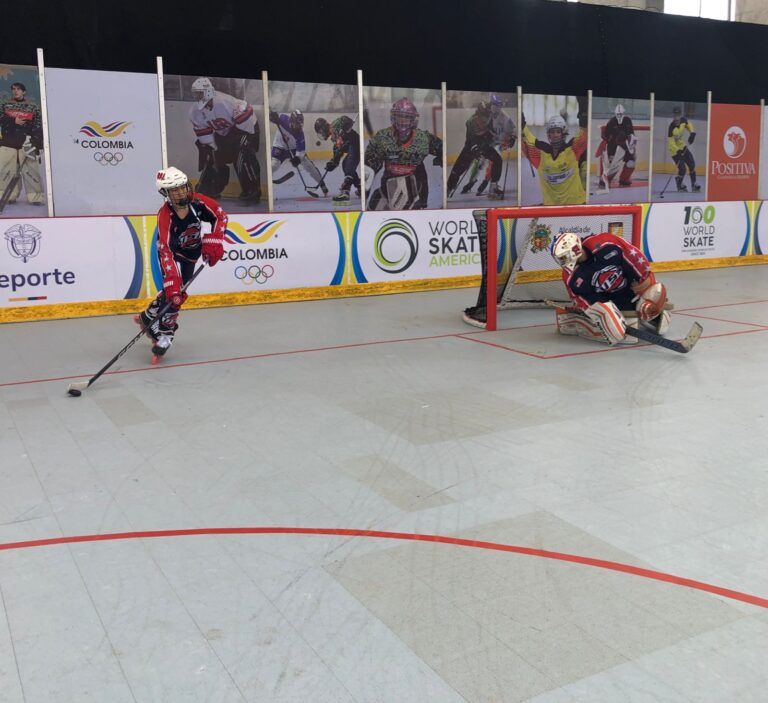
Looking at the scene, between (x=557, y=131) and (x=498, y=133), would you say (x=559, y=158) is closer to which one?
(x=557, y=131)

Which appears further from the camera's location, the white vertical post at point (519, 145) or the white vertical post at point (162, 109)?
the white vertical post at point (519, 145)

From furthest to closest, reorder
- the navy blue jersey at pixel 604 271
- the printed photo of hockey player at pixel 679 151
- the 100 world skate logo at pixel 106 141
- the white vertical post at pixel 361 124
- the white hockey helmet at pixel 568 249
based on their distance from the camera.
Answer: the printed photo of hockey player at pixel 679 151 < the white vertical post at pixel 361 124 < the 100 world skate logo at pixel 106 141 < the navy blue jersey at pixel 604 271 < the white hockey helmet at pixel 568 249

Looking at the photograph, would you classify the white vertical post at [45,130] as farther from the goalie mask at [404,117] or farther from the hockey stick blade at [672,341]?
the hockey stick blade at [672,341]

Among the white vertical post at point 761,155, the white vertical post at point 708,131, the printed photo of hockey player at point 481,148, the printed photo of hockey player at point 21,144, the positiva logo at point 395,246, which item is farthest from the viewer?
the white vertical post at point 761,155

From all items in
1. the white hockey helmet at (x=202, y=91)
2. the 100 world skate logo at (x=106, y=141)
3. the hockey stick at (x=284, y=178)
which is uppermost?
the white hockey helmet at (x=202, y=91)

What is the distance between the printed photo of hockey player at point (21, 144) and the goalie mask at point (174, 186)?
14.2 ft

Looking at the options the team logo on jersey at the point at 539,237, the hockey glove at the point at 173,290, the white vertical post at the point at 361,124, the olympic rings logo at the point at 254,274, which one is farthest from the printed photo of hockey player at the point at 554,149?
the hockey glove at the point at 173,290

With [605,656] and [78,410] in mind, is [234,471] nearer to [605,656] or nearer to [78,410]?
[78,410]

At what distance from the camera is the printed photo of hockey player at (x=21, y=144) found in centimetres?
946

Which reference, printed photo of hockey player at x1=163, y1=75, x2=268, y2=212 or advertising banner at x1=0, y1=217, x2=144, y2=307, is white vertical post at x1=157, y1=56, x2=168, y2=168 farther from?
advertising banner at x1=0, y1=217, x2=144, y2=307

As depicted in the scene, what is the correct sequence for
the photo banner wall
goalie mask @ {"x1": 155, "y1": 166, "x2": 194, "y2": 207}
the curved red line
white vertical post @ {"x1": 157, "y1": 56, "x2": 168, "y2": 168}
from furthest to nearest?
white vertical post @ {"x1": 157, "y1": 56, "x2": 168, "y2": 168}
the photo banner wall
goalie mask @ {"x1": 155, "y1": 166, "x2": 194, "y2": 207}
the curved red line

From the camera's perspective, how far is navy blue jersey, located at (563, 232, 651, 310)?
6.60 metres

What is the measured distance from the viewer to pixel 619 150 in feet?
45.2

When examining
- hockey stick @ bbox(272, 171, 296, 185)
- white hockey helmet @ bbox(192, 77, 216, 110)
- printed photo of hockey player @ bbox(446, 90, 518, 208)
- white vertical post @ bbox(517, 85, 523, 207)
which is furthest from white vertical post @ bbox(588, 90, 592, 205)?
white hockey helmet @ bbox(192, 77, 216, 110)
